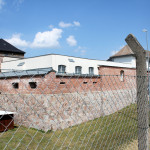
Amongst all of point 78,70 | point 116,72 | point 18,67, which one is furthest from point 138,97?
point 18,67

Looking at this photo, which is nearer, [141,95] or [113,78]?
[141,95]

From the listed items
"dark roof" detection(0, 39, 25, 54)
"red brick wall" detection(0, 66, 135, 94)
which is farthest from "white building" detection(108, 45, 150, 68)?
"dark roof" detection(0, 39, 25, 54)

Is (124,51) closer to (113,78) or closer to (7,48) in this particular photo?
(113,78)

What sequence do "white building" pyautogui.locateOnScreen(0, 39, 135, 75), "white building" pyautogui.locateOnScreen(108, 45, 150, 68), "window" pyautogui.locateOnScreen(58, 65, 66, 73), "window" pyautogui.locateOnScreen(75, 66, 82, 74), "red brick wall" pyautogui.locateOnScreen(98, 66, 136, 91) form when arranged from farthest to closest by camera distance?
"white building" pyautogui.locateOnScreen(108, 45, 150, 68), "window" pyautogui.locateOnScreen(75, 66, 82, 74), "window" pyautogui.locateOnScreen(58, 65, 66, 73), "white building" pyautogui.locateOnScreen(0, 39, 135, 75), "red brick wall" pyautogui.locateOnScreen(98, 66, 136, 91)

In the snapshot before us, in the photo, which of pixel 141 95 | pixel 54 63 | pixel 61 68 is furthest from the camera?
pixel 61 68

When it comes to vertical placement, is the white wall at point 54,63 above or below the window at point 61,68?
above

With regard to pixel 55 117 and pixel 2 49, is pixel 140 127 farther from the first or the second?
pixel 2 49

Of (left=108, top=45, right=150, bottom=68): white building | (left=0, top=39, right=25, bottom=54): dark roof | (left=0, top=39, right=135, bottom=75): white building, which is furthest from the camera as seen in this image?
(left=0, top=39, right=25, bottom=54): dark roof

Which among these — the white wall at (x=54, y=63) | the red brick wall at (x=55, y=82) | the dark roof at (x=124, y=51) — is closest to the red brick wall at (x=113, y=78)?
the red brick wall at (x=55, y=82)

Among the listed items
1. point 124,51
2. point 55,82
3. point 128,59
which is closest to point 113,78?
point 55,82

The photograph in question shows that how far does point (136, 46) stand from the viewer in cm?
243

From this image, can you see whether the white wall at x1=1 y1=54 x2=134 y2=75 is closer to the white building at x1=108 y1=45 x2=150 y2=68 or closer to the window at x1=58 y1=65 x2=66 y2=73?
the window at x1=58 y1=65 x2=66 y2=73

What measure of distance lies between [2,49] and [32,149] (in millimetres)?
21542

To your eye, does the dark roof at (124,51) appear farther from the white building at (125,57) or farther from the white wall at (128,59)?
the white wall at (128,59)
